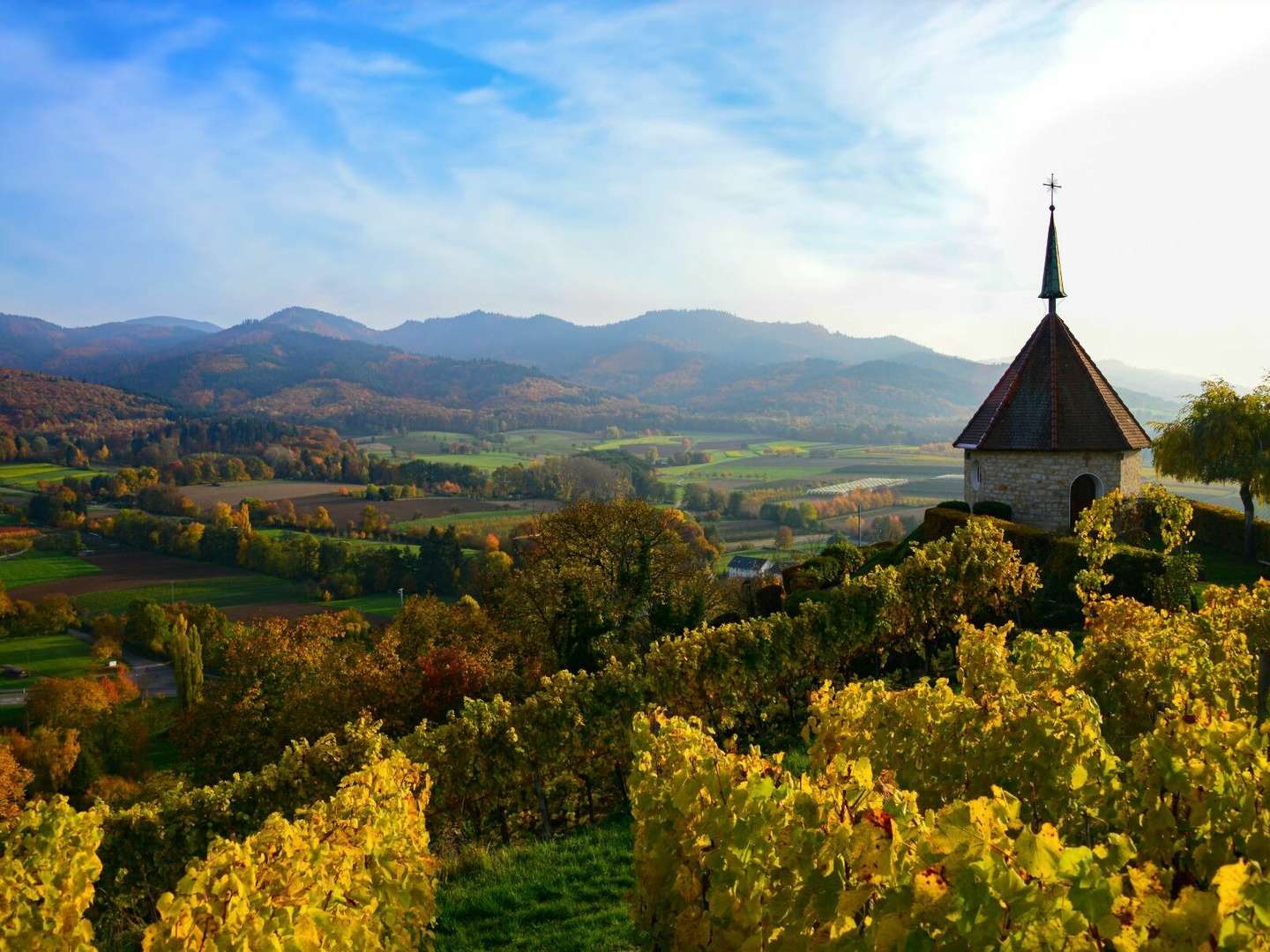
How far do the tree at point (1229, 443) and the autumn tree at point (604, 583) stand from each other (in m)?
15.6

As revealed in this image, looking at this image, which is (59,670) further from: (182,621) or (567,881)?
(567,881)

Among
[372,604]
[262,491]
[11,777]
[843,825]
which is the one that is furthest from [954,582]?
[262,491]

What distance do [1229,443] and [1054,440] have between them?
5.07 metres

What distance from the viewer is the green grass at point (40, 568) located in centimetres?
7000

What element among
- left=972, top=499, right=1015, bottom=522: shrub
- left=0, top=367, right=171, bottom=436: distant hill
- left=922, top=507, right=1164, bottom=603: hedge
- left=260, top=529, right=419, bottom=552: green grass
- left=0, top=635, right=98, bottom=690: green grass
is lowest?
left=0, top=635, right=98, bottom=690: green grass

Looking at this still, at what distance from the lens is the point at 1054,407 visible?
80.5 ft

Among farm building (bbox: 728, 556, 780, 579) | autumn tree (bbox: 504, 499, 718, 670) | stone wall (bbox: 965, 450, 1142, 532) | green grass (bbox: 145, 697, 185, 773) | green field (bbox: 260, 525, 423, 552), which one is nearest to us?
stone wall (bbox: 965, 450, 1142, 532)

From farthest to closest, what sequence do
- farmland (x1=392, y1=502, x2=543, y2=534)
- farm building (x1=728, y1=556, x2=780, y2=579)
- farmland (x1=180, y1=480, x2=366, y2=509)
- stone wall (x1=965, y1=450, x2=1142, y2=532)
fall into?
1. farmland (x1=180, y1=480, x2=366, y2=509)
2. farmland (x1=392, y1=502, x2=543, y2=534)
3. farm building (x1=728, y1=556, x2=780, y2=579)
4. stone wall (x1=965, y1=450, x2=1142, y2=532)

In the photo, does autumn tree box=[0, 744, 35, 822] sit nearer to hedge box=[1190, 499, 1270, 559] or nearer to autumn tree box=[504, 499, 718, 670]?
autumn tree box=[504, 499, 718, 670]

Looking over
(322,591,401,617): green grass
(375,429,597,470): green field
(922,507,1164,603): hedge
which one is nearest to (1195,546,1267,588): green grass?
(922,507,1164,603): hedge

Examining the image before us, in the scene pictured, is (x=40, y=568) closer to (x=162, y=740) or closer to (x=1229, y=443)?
(x=162, y=740)

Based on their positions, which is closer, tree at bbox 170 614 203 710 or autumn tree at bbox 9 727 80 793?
autumn tree at bbox 9 727 80 793

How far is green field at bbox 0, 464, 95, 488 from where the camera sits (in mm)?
103000

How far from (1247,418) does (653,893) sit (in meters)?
26.1
